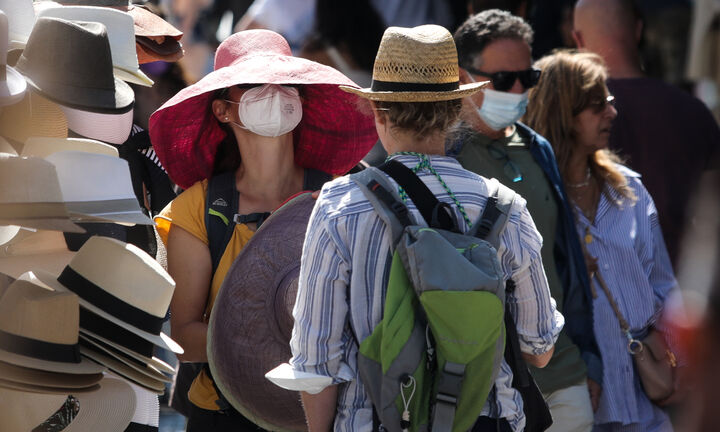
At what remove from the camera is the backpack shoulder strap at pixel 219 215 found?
3.01 meters

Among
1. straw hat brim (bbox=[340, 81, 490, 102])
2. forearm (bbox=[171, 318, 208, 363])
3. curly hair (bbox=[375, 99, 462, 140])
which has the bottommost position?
forearm (bbox=[171, 318, 208, 363])

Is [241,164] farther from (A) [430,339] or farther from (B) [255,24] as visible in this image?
(B) [255,24]

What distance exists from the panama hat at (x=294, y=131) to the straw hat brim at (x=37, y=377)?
1189 millimetres

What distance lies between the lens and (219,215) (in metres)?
3.04

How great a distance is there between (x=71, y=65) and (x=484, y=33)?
7.10ft

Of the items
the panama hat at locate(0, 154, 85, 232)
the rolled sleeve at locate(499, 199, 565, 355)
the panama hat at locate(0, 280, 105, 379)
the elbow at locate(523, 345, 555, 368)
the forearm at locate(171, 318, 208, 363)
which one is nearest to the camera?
the panama hat at locate(0, 154, 85, 232)

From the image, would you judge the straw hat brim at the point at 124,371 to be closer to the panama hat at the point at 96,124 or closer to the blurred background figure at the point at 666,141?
the panama hat at the point at 96,124

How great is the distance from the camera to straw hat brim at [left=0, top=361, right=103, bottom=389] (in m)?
2.04

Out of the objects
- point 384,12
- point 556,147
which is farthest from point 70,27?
point 384,12

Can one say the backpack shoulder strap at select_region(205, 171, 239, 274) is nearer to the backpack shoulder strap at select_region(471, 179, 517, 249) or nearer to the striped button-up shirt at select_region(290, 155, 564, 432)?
the striped button-up shirt at select_region(290, 155, 564, 432)

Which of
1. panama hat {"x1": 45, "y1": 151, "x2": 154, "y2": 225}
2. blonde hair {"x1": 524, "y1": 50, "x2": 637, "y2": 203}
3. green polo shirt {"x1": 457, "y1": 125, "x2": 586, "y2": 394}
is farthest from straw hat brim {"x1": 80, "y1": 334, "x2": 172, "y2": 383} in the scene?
blonde hair {"x1": 524, "y1": 50, "x2": 637, "y2": 203}

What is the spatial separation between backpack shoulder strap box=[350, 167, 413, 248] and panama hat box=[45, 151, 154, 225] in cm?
53

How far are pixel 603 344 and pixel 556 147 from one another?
839mm

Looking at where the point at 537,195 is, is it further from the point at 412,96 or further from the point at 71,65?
the point at 71,65
